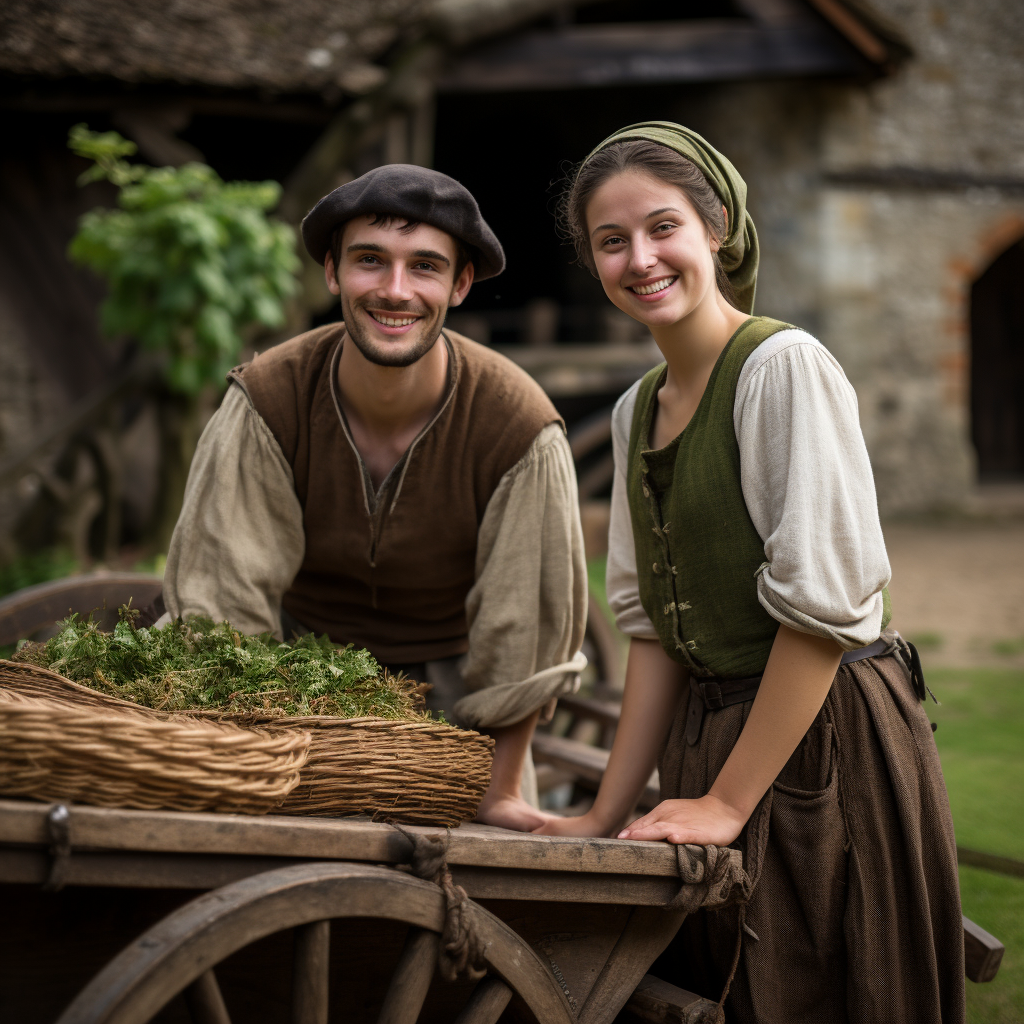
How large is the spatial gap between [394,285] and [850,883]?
1294 mm

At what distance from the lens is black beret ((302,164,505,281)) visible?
80.3 inches

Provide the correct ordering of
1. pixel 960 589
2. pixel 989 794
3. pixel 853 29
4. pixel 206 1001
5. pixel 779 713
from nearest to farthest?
pixel 206 1001
pixel 779 713
pixel 989 794
pixel 960 589
pixel 853 29

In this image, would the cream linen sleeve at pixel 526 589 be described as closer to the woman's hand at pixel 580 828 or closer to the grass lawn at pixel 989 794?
the woman's hand at pixel 580 828

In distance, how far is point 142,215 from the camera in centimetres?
572

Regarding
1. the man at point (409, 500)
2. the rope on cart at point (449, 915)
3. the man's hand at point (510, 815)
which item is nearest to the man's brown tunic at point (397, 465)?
the man at point (409, 500)

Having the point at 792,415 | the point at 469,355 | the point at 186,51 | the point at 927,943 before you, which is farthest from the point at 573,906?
the point at 186,51

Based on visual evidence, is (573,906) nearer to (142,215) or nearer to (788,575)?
(788,575)

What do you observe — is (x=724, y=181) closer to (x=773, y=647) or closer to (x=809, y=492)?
(x=809, y=492)

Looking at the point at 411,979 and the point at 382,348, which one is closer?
the point at 411,979

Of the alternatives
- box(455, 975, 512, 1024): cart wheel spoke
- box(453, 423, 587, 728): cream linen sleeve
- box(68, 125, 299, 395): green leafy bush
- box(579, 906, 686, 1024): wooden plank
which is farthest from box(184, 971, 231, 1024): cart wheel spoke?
box(68, 125, 299, 395): green leafy bush

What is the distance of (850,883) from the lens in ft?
5.48

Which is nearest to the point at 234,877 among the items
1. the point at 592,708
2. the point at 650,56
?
the point at 592,708

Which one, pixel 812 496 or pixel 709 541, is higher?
pixel 812 496

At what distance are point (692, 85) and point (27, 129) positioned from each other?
542cm
